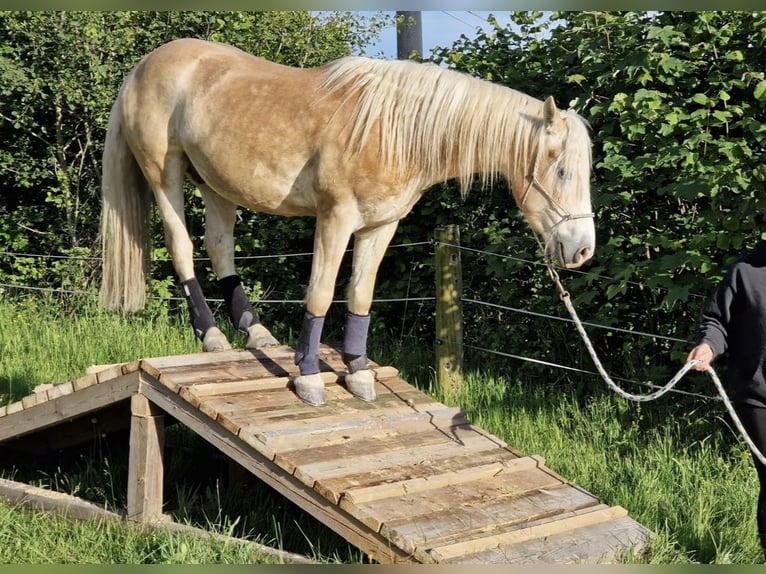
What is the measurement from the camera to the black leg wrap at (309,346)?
4.44 meters

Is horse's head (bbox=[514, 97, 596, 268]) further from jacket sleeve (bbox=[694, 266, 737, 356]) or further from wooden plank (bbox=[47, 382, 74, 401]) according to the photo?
wooden plank (bbox=[47, 382, 74, 401])

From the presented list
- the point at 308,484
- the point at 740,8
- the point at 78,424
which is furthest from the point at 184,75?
the point at 740,8

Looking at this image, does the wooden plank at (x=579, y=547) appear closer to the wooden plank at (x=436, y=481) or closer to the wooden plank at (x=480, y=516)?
the wooden plank at (x=480, y=516)

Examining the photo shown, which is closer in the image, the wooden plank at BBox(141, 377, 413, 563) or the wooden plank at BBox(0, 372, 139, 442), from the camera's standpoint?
the wooden plank at BBox(141, 377, 413, 563)

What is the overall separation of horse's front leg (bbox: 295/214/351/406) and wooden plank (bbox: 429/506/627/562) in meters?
1.29

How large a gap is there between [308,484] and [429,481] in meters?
0.55

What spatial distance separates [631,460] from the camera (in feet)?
15.3

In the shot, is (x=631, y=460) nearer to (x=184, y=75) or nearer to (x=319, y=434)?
(x=319, y=434)

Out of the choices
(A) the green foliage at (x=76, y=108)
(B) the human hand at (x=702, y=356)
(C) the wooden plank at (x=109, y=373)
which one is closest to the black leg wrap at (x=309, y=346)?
(C) the wooden plank at (x=109, y=373)

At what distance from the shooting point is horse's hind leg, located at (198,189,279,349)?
16.9ft

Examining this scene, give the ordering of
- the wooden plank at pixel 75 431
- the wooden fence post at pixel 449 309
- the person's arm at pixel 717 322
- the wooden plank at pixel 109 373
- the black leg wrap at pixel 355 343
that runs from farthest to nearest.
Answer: the wooden fence post at pixel 449 309 < the wooden plank at pixel 75 431 < the black leg wrap at pixel 355 343 < the wooden plank at pixel 109 373 < the person's arm at pixel 717 322

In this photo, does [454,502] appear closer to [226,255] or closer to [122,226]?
[226,255]

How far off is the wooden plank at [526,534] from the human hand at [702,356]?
0.85 m

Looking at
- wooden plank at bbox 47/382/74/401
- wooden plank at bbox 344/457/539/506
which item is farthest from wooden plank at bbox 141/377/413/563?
wooden plank at bbox 47/382/74/401
